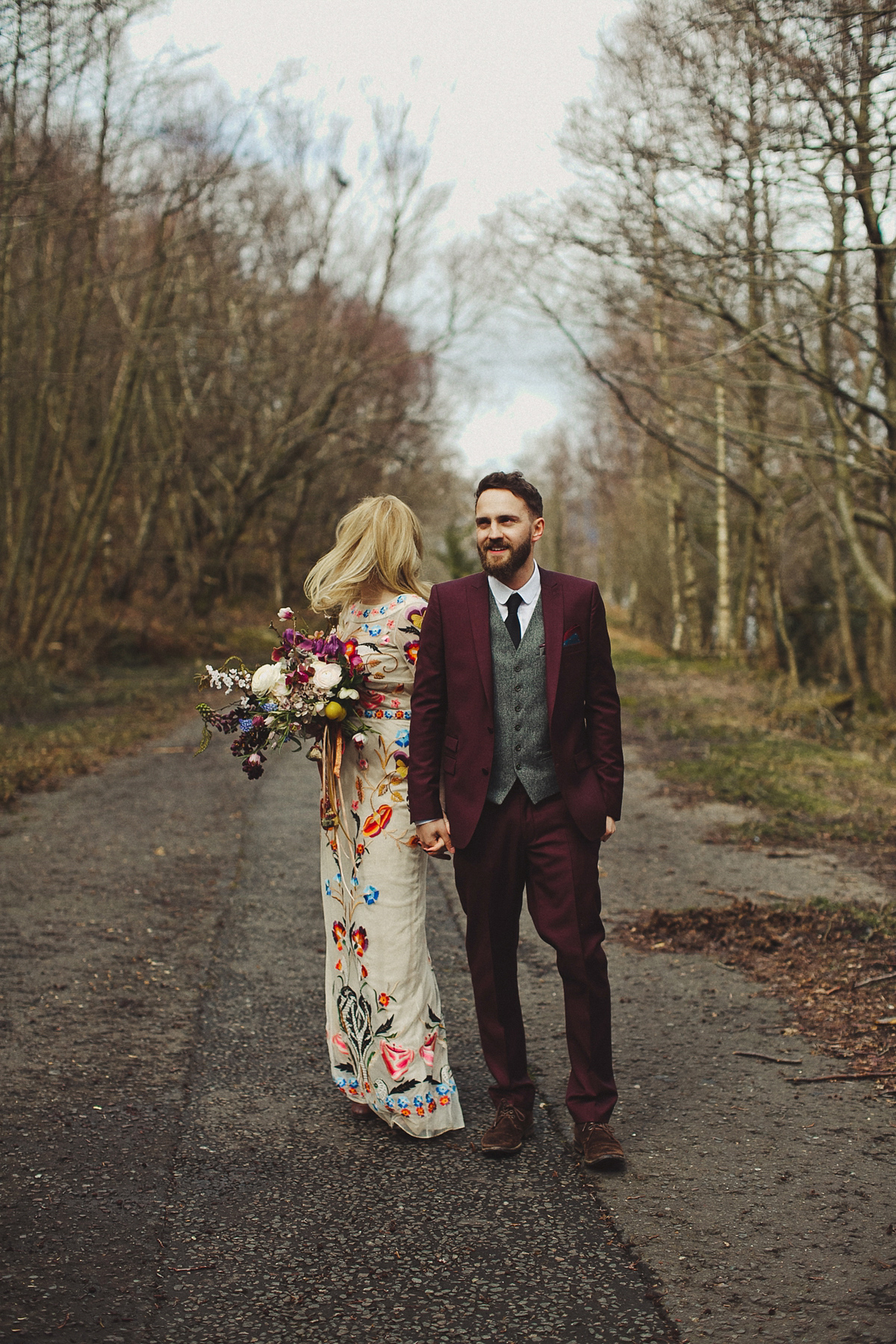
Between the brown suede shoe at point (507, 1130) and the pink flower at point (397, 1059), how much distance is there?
0.34 metres

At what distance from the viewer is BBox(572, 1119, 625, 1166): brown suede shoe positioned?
3607mm

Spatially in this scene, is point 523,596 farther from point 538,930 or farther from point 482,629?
point 538,930

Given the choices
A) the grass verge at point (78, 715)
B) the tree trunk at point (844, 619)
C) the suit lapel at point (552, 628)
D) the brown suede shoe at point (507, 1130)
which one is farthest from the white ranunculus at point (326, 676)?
the tree trunk at point (844, 619)

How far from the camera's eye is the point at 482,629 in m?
3.84

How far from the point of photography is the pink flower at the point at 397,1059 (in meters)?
3.91

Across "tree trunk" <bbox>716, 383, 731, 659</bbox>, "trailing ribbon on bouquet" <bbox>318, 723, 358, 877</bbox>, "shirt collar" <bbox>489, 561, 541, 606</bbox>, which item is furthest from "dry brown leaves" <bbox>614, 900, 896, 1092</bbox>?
"tree trunk" <bbox>716, 383, 731, 659</bbox>

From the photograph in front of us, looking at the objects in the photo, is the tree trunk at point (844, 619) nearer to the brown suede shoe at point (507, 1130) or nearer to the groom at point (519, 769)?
the groom at point (519, 769)

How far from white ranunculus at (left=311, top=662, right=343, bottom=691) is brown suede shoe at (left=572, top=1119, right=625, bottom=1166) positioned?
1665 mm

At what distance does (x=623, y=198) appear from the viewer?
12.5 m

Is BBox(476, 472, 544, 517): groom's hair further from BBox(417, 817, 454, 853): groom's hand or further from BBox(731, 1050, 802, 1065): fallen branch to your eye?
BBox(731, 1050, 802, 1065): fallen branch

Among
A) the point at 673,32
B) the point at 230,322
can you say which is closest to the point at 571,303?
the point at 673,32

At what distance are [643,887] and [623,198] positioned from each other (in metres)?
8.40

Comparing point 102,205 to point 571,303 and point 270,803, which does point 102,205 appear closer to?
point 571,303

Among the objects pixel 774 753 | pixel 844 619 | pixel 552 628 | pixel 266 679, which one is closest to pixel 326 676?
pixel 266 679
